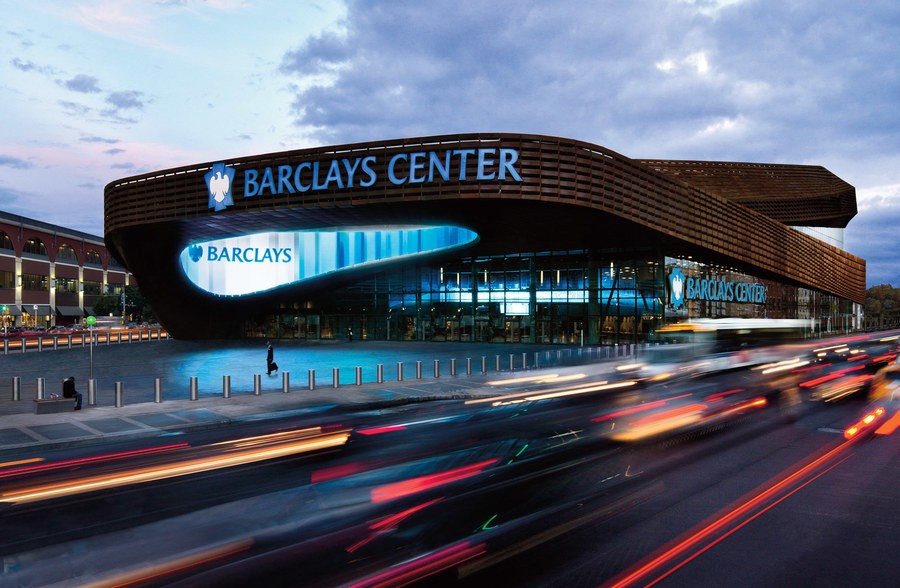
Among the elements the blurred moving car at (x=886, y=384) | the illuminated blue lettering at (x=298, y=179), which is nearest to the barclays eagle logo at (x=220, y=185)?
the illuminated blue lettering at (x=298, y=179)

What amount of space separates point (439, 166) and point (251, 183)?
1122cm

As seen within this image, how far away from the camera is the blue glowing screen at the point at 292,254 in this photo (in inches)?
1790

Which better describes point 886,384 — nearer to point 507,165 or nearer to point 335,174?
point 507,165

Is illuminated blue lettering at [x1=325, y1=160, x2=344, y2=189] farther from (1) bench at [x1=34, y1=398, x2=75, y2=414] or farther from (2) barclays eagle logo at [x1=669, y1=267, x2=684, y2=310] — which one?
(2) barclays eagle logo at [x1=669, y1=267, x2=684, y2=310]

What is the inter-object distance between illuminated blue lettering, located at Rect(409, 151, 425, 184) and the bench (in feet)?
60.7

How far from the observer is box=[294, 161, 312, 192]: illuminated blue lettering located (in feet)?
104

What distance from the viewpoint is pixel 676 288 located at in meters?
45.6

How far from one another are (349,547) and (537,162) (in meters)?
25.2

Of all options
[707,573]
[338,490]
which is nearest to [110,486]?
[338,490]

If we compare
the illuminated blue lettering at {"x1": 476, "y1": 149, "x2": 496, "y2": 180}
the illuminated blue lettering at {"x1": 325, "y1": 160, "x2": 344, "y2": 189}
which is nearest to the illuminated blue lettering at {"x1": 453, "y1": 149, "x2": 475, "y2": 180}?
the illuminated blue lettering at {"x1": 476, "y1": 149, "x2": 496, "y2": 180}

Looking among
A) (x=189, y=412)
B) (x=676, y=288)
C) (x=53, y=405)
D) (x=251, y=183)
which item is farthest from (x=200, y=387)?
(x=676, y=288)

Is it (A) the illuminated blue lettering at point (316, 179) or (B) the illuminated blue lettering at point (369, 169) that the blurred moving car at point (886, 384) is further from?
(A) the illuminated blue lettering at point (316, 179)

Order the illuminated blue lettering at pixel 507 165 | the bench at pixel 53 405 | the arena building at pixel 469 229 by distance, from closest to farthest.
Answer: the bench at pixel 53 405 < the illuminated blue lettering at pixel 507 165 < the arena building at pixel 469 229

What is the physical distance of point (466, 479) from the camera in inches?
369
